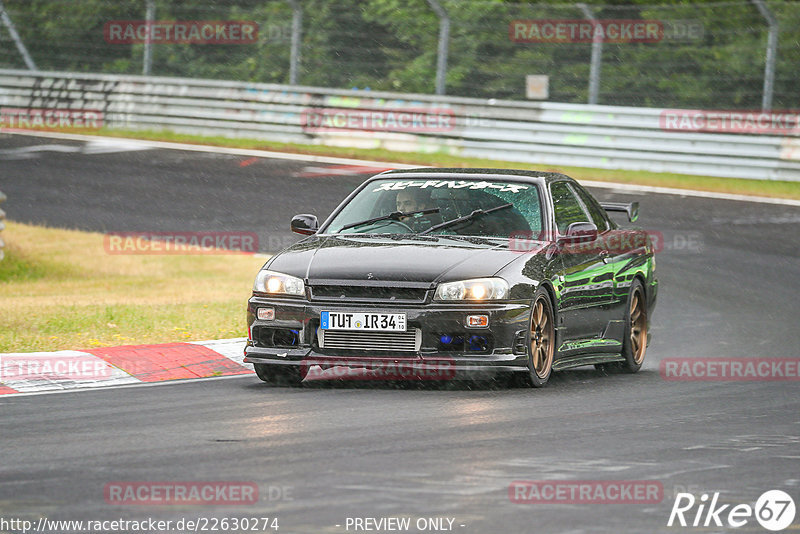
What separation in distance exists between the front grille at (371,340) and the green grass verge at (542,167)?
14.4 meters

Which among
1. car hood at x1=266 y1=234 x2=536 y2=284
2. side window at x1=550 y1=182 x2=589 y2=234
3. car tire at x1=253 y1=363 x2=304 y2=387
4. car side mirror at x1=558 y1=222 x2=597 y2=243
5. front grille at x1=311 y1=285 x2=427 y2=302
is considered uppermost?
side window at x1=550 y1=182 x2=589 y2=234

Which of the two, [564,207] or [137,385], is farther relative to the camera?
[564,207]

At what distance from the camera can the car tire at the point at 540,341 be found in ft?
32.0

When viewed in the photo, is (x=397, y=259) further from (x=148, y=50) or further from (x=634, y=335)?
(x=148, y=50)

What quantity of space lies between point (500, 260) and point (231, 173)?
15114mm

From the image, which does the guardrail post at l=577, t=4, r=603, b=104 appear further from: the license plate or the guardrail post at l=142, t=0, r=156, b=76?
the license plate

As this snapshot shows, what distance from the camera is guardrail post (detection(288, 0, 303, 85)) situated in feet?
89.7

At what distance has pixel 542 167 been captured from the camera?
24484 mm

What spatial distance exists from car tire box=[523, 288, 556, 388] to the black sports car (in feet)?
0.04

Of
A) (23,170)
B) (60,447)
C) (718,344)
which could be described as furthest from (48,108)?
(60,447)

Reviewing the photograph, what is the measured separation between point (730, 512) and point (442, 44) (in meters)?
21.0

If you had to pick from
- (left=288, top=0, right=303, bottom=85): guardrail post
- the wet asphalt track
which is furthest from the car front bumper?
(left=288, top=0, right=303, bottom=85): guardrail post

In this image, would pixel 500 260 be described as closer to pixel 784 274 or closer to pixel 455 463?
pixel 455 463

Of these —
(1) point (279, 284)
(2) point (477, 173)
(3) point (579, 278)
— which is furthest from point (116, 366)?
(3) point (579, 278)
